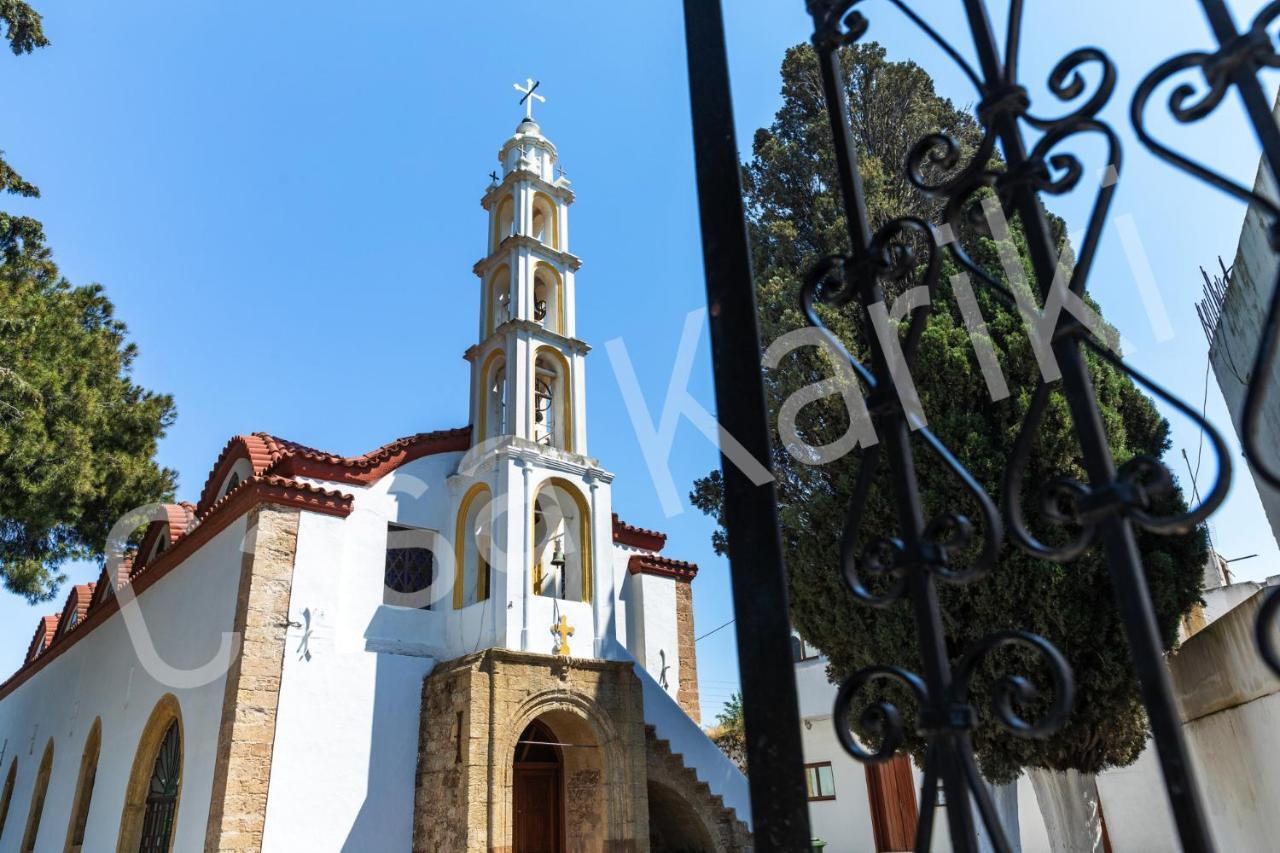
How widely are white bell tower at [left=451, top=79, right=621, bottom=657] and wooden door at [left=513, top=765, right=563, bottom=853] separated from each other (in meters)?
1.55

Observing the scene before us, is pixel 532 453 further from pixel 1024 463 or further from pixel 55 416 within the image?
pixel 1024 463

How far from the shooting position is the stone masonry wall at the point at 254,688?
7.78m

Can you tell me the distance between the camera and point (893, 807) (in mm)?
13336

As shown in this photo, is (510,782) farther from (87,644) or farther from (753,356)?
(87,644)

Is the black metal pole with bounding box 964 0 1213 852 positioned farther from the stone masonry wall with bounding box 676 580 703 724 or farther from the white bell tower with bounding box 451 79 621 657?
the stone masonry wall with bounding box 676 580 703 724

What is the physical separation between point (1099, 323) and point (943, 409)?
169 cm

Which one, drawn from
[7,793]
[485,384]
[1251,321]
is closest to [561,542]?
[485,384]

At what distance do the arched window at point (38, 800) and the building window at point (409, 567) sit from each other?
7875 millimetres

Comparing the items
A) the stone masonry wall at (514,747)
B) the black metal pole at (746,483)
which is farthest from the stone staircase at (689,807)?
the black metal pole at (746,483)

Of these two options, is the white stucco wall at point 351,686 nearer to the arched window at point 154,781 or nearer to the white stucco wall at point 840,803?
the arched window at point 154,781

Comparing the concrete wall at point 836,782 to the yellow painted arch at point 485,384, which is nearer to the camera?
the yellow painted arch at point 485,384

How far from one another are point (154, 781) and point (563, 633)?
5.14 metres

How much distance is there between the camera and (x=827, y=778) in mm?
14227

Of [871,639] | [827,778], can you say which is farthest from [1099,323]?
[827,778]
